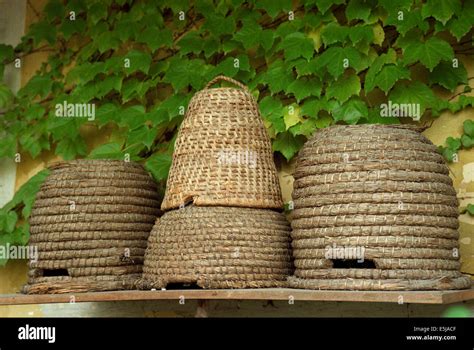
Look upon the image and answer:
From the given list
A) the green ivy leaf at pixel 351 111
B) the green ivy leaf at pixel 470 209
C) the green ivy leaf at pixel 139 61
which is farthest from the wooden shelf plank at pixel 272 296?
the green ivy leaf at pixel 139 61

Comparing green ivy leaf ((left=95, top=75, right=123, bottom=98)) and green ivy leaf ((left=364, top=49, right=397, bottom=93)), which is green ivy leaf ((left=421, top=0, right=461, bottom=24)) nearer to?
green ivy leaf ((left=364, top=49, right=397, bottom=93))

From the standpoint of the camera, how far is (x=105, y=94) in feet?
10.1

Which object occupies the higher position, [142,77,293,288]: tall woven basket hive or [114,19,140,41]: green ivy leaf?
[114,19,140,41]: green ivy leaf

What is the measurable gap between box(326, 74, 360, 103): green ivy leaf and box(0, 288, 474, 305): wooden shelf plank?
27.8 inches

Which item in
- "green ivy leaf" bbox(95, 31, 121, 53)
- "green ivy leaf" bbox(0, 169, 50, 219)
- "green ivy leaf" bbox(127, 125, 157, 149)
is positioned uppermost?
"green ivy leaf" bbox(95, 31, 121, 53)

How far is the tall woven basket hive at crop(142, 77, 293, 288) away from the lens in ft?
7.42

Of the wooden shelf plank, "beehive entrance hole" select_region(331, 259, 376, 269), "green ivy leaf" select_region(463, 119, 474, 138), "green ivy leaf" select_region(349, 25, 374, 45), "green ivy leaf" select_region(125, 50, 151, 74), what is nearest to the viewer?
the wooden shelf plank

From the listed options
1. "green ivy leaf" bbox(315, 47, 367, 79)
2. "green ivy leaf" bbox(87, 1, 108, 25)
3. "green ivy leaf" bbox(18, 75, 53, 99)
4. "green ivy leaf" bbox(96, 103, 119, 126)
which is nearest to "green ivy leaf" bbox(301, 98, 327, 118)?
"green ivy leaf" bbox(315, 47, 367, 79)

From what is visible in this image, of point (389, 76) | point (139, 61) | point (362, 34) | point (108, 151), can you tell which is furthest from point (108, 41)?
point (389, 76)

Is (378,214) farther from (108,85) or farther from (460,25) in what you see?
(108,85)

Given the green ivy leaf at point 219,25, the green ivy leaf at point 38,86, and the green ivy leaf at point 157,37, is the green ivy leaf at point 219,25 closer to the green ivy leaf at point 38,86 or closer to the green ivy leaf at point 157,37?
the green ivy leaf at point 157,37

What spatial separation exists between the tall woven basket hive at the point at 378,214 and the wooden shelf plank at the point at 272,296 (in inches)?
2.3

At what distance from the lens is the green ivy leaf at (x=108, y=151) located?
2.97 m

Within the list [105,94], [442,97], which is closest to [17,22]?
[105,94]
